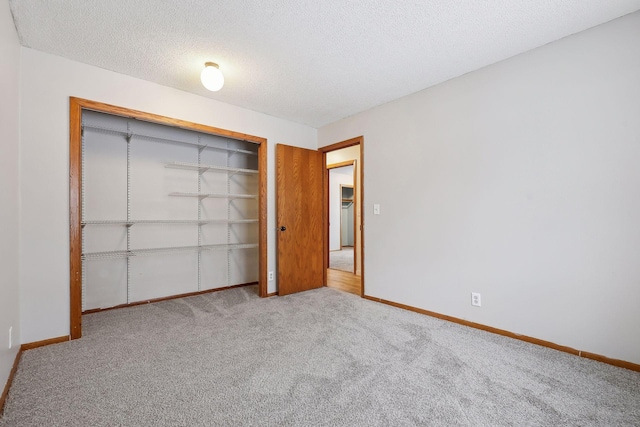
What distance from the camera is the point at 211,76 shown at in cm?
246

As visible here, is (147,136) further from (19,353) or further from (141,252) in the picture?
(19,353)

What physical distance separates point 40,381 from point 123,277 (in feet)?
5.26

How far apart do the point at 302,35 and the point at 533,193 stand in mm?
2192

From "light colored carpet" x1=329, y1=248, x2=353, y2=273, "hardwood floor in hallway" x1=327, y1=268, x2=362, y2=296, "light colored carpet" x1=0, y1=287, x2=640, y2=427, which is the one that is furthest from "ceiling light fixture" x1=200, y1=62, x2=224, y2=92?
"light colored carpet" x1=329, y1=248, x2=353, y2=273

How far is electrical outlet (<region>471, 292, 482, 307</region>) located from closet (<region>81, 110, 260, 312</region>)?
110 inches

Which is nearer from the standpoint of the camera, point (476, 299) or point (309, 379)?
point (309, 379)

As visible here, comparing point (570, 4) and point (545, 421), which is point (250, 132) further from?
point (545, 421)

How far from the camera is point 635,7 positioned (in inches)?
71.4

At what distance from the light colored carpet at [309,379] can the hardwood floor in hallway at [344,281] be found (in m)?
1.29

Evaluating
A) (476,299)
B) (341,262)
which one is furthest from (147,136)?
(341,262)

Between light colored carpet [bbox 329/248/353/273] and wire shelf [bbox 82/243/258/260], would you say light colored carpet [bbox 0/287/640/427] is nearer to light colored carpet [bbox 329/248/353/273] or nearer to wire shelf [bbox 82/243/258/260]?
wire shelf [bbox 82/243/258/260]

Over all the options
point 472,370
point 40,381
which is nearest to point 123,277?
A: point 40,381

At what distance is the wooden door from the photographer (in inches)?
146

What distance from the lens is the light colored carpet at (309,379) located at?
144cm
